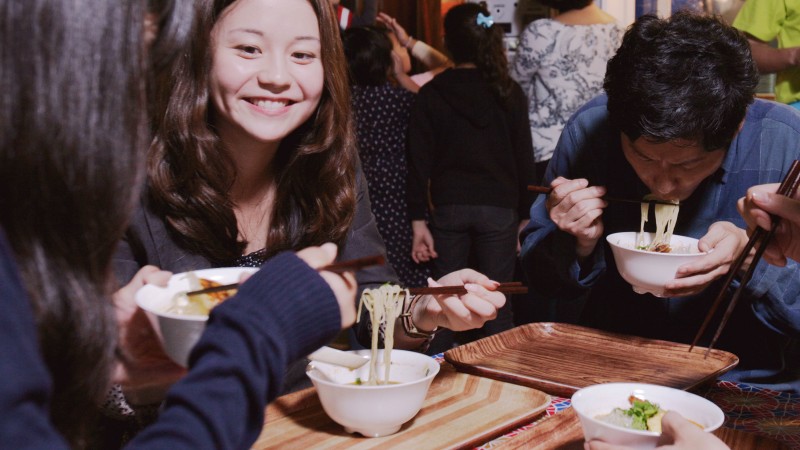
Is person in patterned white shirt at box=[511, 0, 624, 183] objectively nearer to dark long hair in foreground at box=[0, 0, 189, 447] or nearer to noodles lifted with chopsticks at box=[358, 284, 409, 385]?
noodles lifted with chopsticks at box=[358, 284, 409, 385]

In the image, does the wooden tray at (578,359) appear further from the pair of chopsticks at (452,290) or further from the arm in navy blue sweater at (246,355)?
the arm in navy blue sweater at (246,355)

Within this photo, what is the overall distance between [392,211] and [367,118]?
548mm

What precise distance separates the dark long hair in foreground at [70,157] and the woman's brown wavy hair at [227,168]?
976mm

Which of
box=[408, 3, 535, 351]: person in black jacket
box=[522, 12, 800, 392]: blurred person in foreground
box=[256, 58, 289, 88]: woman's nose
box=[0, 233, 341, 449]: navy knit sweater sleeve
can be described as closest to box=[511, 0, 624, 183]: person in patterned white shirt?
box=[408, 3, 535, 351]: person in black jacket

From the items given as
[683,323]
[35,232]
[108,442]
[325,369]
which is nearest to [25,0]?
[35,232]

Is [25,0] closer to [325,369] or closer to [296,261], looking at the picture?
[296,261]

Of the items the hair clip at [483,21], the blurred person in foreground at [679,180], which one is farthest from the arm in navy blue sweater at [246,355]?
the hair clip at [483,21]

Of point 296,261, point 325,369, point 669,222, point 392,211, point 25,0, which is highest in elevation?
point 25,0

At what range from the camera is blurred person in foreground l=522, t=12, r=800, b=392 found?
70.5 inches

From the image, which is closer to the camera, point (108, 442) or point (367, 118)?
point (108, 442)

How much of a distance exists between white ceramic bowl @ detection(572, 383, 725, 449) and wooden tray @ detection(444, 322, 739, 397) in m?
0.27

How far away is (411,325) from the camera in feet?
6.43

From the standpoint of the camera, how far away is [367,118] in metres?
4.12

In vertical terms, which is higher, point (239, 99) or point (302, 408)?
point (239, 99)
